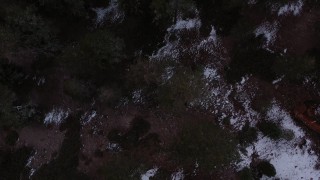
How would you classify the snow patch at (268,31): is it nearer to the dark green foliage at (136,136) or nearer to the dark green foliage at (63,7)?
the dark green foliage at (136,136)

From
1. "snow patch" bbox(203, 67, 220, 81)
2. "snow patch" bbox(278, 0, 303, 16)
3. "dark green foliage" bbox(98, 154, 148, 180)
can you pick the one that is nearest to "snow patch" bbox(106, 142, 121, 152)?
"dark green foliage" bbox(98, 154, 148, 180)

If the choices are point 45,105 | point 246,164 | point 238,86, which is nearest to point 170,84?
point 238,86

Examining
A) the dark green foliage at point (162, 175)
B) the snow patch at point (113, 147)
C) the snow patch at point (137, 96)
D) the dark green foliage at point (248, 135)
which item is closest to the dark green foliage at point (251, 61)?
the dark green foliage at point (248, 135)

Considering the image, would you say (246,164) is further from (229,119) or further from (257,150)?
(229,119)

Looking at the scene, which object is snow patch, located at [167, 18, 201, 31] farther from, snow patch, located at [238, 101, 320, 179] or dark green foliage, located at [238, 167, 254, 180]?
dark green foliage, located at [238, 167, 254, 180]

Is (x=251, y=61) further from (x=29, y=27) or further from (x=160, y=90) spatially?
(x=29, y=27)

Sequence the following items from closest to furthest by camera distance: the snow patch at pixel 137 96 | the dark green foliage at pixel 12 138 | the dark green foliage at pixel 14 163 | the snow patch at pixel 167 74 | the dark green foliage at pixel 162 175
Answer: the snow patch at pixel 167 74
the dark green foliage at pixel 162 175
the snow patch at pixel 137 96
the dark green foliage at pixel 14 163
the dark green foliage at pixel 12 138
